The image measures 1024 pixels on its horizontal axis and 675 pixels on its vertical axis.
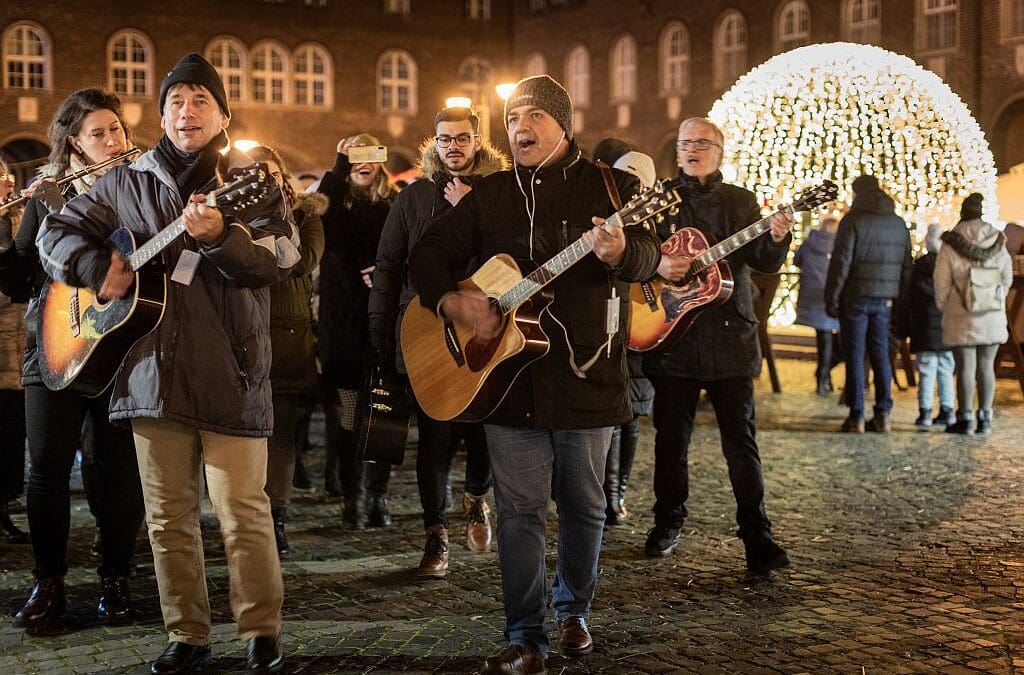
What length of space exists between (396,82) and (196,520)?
39.3 m

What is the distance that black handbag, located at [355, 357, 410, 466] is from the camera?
22.5 feet

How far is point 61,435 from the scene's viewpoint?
5719mm

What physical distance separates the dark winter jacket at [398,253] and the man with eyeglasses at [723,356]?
1.03 metres

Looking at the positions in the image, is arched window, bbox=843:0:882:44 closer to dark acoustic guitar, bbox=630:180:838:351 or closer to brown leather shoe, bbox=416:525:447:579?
dark acoustic guitar, bbox=630:180:838:351

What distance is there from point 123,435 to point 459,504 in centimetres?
281

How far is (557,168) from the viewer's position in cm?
495

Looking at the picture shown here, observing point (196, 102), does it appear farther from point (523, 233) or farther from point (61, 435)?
point (61, 435)

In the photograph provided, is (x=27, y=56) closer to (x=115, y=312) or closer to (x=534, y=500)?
(x=115, y=312)

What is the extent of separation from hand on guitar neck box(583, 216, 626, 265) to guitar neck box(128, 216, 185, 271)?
4.34ft

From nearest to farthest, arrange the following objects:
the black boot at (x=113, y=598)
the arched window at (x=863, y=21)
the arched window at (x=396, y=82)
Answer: the black boot at (x=113, y=598) → the arched window at (x=863, y=21) → the arched window at (x=396, y=82)

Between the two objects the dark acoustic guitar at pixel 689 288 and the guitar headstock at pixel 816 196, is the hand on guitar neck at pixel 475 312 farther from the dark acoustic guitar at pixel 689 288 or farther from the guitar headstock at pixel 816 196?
the guitar headstock at pixel 816 196

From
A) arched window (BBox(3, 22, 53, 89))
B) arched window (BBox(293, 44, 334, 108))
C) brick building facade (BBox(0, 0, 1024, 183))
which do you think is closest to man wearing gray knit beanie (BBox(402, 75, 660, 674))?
brick building facade (BBox(0, 0, 1024, 183))

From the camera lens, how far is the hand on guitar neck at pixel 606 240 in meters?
4.56

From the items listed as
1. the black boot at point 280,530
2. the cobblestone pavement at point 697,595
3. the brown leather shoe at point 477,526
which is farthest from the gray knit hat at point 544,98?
the black boot at point 280,530
